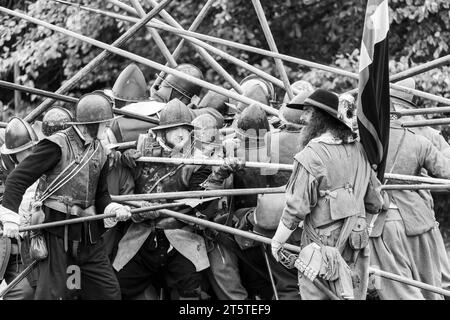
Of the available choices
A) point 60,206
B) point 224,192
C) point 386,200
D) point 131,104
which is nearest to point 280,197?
point 224,192

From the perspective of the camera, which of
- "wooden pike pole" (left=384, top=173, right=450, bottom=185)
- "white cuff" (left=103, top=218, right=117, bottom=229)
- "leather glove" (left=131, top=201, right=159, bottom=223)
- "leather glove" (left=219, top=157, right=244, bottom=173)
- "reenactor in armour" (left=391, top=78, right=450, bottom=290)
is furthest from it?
"reenactor in armour" (left=391, top=78, right=450, bottom=290)

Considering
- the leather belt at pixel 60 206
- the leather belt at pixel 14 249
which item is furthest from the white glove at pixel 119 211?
the leather belt at pixel 14 249

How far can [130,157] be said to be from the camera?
1017cm

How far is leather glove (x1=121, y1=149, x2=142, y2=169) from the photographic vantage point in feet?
33.3

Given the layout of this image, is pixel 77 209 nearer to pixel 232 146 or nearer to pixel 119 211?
pixel 119 211

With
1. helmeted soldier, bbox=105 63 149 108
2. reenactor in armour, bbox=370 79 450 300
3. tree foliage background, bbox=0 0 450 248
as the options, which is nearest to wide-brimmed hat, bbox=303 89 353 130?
reenactor in armour, bbox=370 79 450 300

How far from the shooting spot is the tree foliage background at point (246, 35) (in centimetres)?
1438

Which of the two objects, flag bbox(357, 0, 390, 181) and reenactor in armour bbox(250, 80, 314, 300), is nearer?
flag bbox(357, 0, 390, 181)

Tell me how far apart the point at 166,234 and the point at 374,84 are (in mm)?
2342

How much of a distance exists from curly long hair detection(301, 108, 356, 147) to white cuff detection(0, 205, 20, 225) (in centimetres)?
219

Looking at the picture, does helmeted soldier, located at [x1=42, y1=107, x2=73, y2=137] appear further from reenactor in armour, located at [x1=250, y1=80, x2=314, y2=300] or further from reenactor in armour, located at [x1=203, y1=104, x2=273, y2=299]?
reenactor in armour, located at [x1=250, y1=80, x2=314, y2=300]

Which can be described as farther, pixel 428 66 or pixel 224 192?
pixel 428 66
